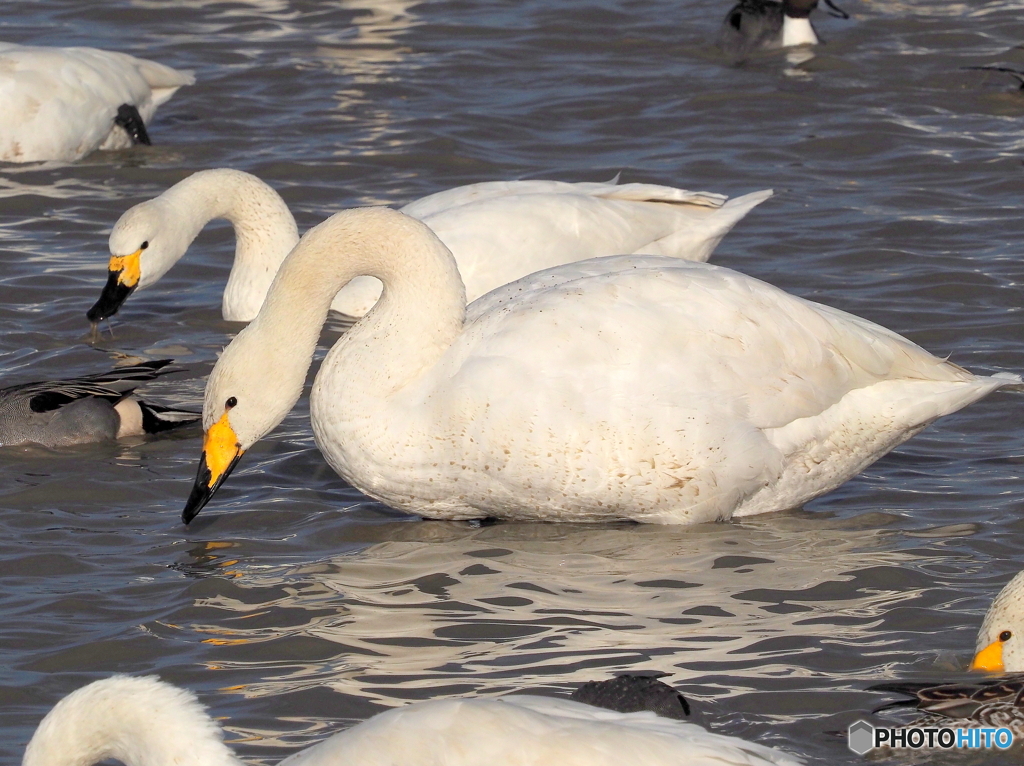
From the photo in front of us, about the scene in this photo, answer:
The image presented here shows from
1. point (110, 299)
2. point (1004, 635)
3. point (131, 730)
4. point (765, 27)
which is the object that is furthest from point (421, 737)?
point (765, 27)

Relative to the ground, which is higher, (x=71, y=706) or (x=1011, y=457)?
(x=71, y=706)

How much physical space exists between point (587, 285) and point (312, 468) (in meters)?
1.60

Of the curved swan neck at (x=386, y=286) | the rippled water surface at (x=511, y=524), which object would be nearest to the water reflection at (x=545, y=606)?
the rippled water surface at (x=511, y=524)

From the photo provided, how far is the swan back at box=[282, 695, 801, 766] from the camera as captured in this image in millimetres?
3500

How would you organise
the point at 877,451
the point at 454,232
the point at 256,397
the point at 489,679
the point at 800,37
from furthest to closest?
the point at 800,37
the point at 454,232
the point at 877,451
the point at 256,397
the point at 489,679

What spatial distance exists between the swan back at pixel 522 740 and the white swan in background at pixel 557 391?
8.06 ft

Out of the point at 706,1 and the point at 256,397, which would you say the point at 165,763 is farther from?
the point at 706,1

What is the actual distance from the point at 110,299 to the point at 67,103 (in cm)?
335

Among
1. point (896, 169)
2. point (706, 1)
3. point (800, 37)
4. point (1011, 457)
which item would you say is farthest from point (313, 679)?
point (706, 1)

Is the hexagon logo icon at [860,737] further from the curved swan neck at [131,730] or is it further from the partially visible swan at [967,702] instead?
the curved swan neck at [131,730]

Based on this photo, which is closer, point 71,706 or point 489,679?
point 71,706

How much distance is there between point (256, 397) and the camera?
616 cm

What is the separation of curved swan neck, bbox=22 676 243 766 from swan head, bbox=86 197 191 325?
16.9 feet

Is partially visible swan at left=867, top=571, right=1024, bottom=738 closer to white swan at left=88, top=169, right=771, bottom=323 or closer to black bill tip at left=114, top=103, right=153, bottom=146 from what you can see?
white swan at left=88, top=169, right=771, bottom=323
